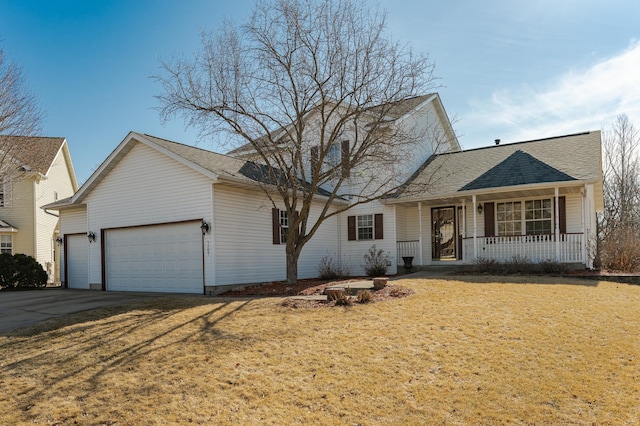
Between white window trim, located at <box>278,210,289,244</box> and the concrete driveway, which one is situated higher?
white window trim, located at <box>278,210,289,244</box>

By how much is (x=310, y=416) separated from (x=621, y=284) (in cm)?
1161

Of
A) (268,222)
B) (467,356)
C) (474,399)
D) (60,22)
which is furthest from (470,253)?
(60,22)

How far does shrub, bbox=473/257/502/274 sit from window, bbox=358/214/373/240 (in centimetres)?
478

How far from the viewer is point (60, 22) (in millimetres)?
15148

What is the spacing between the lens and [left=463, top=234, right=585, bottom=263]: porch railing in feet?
50.2

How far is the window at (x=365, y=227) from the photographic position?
19.3 meters

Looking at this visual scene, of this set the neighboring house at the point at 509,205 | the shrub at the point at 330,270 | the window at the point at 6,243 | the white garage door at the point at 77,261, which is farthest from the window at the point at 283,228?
the window at the point at 6,243

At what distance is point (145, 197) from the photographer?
1549 centimetres

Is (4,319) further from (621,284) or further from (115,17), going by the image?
(621,284)

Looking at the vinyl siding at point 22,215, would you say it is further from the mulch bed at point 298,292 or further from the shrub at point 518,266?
the shrub at point 518,266

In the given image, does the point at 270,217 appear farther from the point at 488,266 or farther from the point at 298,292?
the point at 488,266

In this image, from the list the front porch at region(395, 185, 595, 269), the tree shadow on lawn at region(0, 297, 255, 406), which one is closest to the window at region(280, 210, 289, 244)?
the front porch at region(395, 185, 595, 269)

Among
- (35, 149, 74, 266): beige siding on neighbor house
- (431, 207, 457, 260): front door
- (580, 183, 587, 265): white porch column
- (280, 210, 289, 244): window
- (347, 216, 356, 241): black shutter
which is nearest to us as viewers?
(580, 183, 587, 265): white porch column

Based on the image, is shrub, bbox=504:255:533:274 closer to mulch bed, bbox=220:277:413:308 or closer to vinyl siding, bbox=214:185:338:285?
mulch bed, bbox=220:277:413:308
